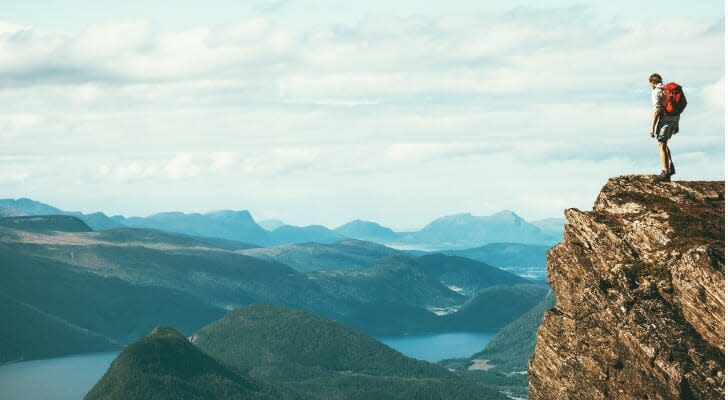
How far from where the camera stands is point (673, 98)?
81.0m

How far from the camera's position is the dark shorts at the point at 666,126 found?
269 ft

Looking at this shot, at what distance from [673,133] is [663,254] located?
32.7ft

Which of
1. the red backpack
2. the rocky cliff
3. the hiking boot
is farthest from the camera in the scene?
the hiking boot

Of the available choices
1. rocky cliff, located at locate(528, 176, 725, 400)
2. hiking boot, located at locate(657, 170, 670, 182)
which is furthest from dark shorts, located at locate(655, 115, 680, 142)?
hiking boot, located at locate(657, 170, 670, 182)

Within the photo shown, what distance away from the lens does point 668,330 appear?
8088 cm

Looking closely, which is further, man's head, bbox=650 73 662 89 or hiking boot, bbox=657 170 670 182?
hiking boot, bbox=657 170 670 182

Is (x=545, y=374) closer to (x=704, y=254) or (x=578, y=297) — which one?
(x=578, y=297)

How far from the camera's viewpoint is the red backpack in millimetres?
80938

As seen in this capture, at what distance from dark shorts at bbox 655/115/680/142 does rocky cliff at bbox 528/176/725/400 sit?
799cm

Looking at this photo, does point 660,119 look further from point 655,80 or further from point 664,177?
point 664,177

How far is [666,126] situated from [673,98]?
7.84 ft

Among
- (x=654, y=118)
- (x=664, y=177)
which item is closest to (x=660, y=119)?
(x=654, y=118)

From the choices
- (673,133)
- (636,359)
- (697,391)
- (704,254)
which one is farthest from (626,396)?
(673,133)

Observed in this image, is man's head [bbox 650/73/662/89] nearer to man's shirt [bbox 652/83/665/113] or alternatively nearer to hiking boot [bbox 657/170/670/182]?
man's shirt [bbox 652/83/665/113]
